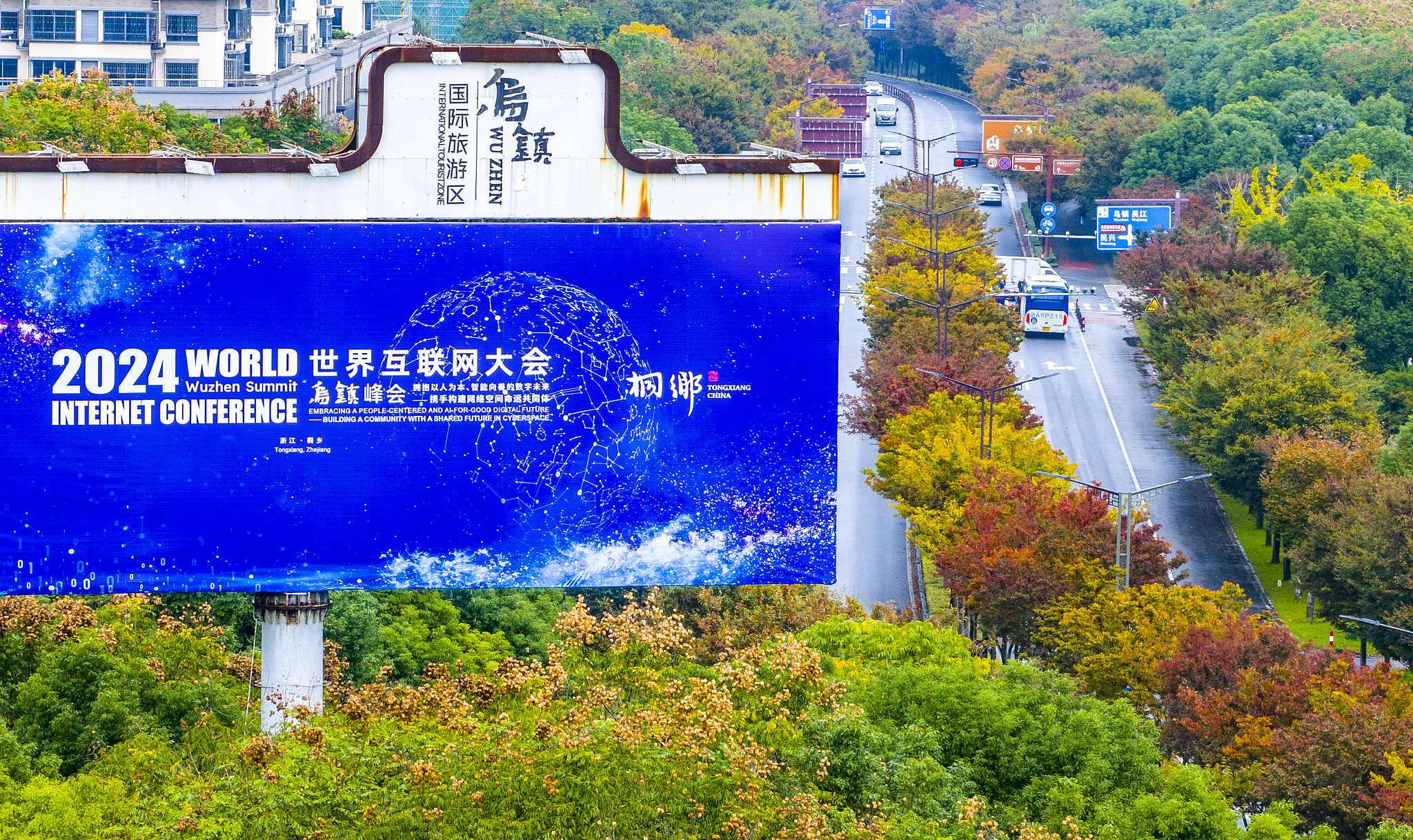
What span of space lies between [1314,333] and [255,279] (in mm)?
51010

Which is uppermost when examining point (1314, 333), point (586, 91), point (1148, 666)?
point (586, 91)

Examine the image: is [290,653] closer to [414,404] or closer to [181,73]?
[414,404]

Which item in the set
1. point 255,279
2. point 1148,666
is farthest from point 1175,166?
point 255,279

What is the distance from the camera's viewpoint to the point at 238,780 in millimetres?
26141

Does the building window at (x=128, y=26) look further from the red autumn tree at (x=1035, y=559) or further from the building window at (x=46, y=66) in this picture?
the red autumn tree at (x=1035, y=559)

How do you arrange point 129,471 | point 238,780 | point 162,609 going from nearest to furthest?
point 238,780 → point 129,471 → point 162,609

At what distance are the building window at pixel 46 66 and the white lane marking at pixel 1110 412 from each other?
1936 inches

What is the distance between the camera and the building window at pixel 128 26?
92.2 metres

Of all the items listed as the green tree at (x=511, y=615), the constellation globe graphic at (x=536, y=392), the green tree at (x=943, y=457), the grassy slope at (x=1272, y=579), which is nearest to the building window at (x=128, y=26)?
the green tree at (x=943, y=457)

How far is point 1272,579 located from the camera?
207 ft

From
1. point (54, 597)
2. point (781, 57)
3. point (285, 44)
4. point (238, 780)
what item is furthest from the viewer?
point (781, 57)

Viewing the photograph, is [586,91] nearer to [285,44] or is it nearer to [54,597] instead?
[54,597]

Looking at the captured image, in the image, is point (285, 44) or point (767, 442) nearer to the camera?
point (767, 442)

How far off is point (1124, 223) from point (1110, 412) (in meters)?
18.7
